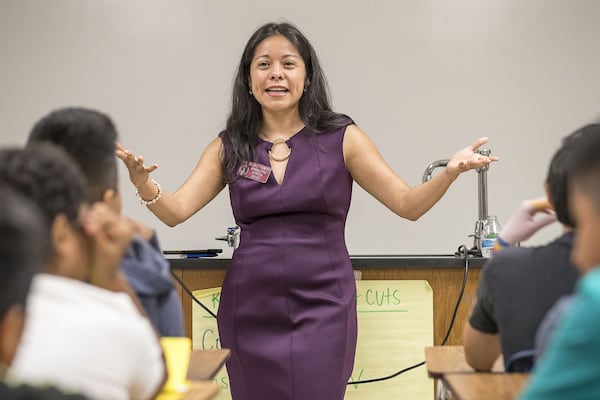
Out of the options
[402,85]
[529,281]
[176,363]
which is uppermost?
[402,85]

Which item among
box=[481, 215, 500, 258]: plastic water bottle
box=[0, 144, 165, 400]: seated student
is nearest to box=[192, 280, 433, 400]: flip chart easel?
box=[481, 215, 500, 258]: plastic water bottle

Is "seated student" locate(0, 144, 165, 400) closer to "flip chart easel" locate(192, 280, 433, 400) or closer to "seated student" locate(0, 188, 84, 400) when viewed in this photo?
"seated student" locate(0, 188, 84, 400)

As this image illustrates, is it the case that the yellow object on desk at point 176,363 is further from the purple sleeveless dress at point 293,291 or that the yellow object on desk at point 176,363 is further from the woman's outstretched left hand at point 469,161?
the woman's outstretched left hand at point 469,161

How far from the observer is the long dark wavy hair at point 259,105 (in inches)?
110

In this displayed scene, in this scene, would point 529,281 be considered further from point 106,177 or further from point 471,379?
point 106,177

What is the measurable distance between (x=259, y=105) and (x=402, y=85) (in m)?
1.07

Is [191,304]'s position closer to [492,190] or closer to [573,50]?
[492,190]

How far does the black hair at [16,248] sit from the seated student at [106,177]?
0.59 m

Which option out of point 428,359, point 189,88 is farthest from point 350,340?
point 189,88

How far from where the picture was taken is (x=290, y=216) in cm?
270

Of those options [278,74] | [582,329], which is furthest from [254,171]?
[582,329]

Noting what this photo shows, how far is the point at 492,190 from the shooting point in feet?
12.3

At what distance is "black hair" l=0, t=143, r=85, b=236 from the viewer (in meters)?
1.23

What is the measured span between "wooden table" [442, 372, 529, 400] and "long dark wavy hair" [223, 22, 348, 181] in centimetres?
133
